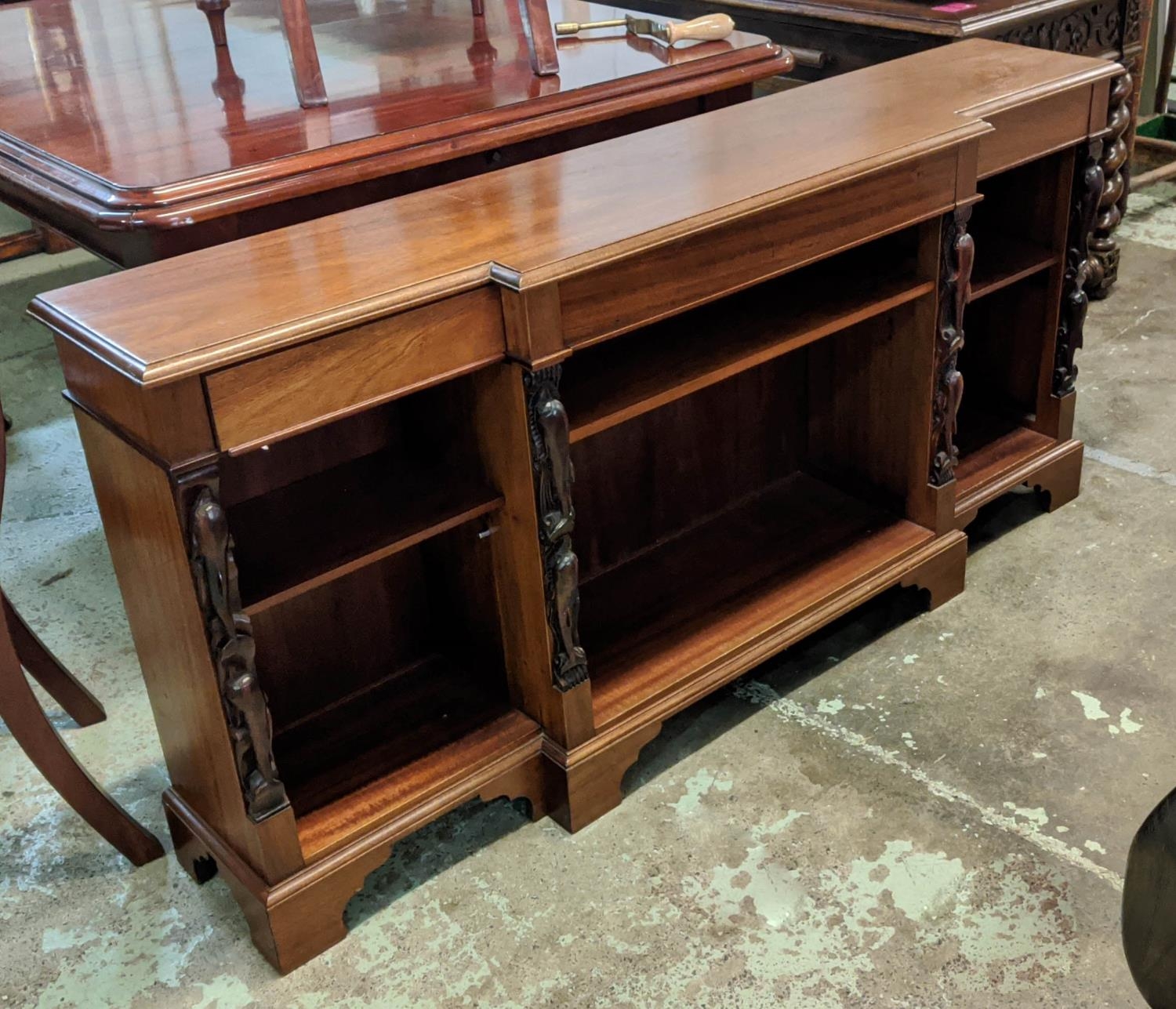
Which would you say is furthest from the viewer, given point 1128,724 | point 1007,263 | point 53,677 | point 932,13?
point 932,13

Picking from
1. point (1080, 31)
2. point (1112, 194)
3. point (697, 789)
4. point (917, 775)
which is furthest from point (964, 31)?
point (697, 789)

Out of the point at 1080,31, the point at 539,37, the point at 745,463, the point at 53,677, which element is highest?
the point at 539,37

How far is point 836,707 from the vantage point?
7.79 ft

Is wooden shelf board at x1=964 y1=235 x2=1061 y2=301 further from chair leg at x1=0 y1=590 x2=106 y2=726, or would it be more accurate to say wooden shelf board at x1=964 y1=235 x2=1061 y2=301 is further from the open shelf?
chair leg at x1=0 y1=590 x2=106 y2=726

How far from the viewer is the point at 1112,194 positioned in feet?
11.4

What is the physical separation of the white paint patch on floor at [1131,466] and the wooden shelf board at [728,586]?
0.77 m

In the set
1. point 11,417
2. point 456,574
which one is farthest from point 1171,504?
point 11,417

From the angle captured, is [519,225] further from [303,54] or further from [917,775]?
[917,775]

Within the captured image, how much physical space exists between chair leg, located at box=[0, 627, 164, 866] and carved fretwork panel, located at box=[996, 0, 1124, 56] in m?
2.62

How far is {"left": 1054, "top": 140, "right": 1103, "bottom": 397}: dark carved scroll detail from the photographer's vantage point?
2.64 m

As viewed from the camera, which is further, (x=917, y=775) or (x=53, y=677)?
(x=53, y=677)

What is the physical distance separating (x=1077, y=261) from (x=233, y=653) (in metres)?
1.92

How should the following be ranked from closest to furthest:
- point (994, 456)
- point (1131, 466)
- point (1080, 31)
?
point (994, 456) → point (1131, 466) → point (1080, 31)

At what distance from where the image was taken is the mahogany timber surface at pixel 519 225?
5.33ft
